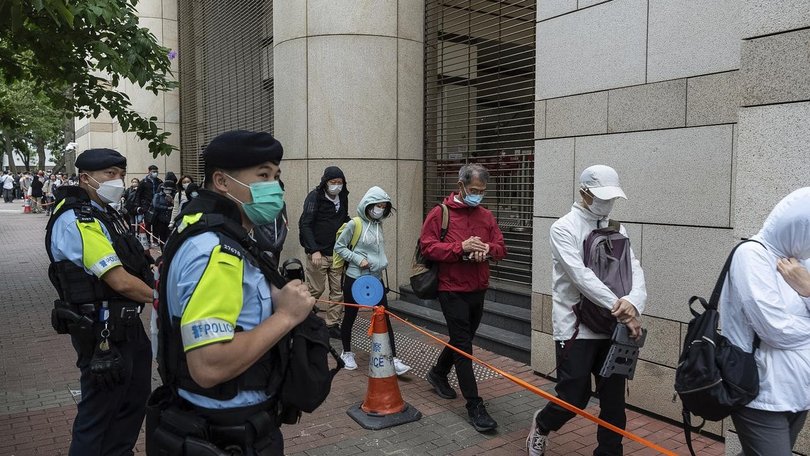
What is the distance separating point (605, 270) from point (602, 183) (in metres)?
0.55

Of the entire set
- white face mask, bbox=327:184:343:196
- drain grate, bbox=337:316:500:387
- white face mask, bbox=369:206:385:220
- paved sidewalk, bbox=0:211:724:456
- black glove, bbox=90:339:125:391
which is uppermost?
white face mask, bbox=327:184:343:196

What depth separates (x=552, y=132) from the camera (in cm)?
600

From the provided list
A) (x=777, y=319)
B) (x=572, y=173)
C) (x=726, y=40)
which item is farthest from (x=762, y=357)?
(x=572, y=173)

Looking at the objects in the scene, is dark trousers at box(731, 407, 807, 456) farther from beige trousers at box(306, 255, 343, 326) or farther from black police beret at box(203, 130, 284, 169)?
beige trousers at box(306, 255, 343, 326)

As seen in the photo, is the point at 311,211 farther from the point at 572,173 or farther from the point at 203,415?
the point at 203,415

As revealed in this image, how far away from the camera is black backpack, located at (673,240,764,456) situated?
275 cm

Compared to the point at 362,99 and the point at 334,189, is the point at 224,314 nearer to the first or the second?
the point at 334,189

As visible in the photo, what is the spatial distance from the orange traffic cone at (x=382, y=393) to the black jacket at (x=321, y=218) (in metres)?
2.33

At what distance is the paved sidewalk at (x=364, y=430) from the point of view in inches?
179

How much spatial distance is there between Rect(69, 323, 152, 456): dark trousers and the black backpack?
2960 mm

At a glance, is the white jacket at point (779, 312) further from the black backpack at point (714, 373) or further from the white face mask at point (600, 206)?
the white face mask at point (600, 206)

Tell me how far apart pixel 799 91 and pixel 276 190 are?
10.2 ft

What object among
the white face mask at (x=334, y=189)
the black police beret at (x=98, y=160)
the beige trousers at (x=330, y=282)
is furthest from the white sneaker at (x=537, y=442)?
the white face mask at (x=334, y=189)

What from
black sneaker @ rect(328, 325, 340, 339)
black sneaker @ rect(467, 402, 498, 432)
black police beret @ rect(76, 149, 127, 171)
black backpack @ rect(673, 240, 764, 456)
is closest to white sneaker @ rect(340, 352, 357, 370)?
black sneaker @ rect(328, 325, 340, 339)
